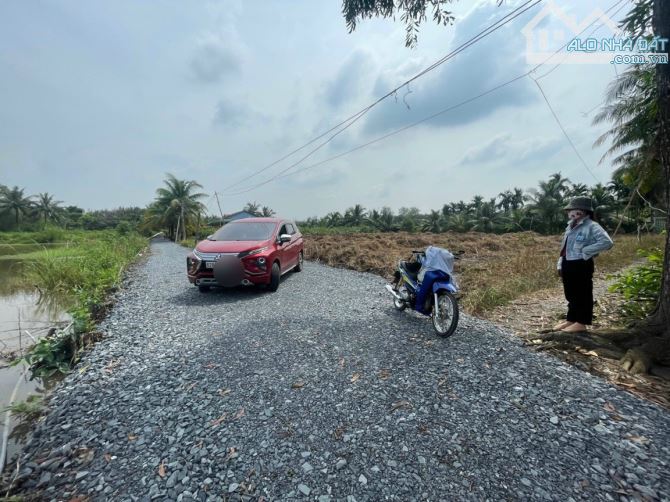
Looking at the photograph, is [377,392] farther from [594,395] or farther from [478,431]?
[594,395]

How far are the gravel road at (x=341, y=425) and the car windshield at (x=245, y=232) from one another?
3.15m

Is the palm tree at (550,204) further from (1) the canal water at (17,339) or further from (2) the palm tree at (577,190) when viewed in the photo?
(1) the canal water at (17,339)

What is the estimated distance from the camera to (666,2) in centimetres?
297

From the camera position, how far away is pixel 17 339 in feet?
16.7

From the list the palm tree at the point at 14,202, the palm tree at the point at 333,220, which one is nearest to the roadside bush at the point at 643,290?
the palm tree at the point at 333,220

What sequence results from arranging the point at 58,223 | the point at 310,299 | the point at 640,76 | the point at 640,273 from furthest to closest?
the point at 58,223, the point at 310,299, the point at 640,76, the point at 640,273

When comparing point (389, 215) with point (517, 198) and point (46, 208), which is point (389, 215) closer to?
point (517, 198)

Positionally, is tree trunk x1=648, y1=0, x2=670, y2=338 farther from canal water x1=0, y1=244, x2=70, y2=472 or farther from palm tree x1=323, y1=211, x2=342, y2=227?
palm tree x1=323, y1=211, x2=342, y2=227

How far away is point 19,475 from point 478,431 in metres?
3.10

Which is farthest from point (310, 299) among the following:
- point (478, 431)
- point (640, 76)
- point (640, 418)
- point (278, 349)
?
point (640, 76)

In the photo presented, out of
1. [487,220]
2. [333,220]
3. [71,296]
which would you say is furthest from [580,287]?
[333,220]

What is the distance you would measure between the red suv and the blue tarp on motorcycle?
3305mm

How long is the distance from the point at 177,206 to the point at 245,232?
33522 millimetres

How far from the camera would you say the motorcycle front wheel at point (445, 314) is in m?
3.72
